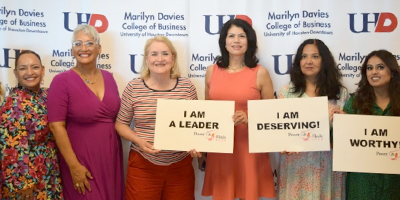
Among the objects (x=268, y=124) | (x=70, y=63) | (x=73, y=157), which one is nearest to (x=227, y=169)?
(x=268, y=124)

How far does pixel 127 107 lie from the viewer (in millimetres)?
2410

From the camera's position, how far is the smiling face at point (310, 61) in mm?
2449

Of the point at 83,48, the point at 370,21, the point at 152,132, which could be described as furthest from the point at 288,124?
the point at 83,48

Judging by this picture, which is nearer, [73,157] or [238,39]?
[73,157]

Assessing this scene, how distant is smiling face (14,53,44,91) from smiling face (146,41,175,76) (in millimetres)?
754

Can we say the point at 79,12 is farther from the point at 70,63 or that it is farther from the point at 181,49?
the point at 181,49

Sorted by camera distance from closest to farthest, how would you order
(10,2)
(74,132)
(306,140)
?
(306,140) < (74,132) < (10,2)

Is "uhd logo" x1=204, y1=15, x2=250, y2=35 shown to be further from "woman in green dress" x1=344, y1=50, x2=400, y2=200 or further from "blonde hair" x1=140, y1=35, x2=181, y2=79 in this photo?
"woman in green dress" x1=344, y1=50, x2=400, y2=200

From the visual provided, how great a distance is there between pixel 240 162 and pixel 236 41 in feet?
2.82

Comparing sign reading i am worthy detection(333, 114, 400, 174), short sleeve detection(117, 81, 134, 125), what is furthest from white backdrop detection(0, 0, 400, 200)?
sign reading i am worthy detection(333, 114, 400, 174)

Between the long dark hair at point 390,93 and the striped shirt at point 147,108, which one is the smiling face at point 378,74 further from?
the striped shirt at point 147,108

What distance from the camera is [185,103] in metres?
2.27

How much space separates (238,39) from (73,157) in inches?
54.9

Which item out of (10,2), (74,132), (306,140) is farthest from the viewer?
(10,2)
